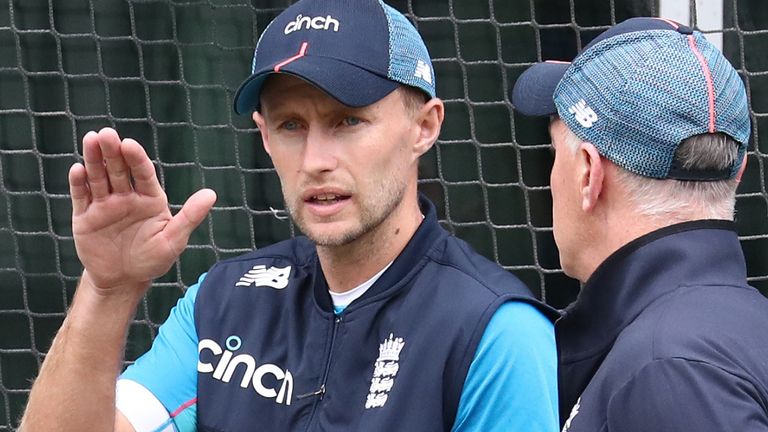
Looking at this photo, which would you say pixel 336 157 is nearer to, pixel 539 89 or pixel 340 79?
pixel 340 79

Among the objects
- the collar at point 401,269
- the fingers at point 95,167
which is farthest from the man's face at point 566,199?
the fingers at point 95,167

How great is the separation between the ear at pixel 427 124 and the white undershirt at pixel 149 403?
0.24 metres

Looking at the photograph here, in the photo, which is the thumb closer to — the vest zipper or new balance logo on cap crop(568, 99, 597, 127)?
the vest zipper

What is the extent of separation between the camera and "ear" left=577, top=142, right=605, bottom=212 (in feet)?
5.47

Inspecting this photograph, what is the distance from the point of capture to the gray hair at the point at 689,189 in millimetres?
1616

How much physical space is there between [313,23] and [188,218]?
45cm

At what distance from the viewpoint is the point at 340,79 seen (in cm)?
207

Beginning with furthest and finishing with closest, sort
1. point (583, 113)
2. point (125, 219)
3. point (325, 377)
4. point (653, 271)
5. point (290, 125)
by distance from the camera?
1. point (290, 125)
2. point (325, 377)
3. point (125, 219)
4. point (583, 113)
5. point (653, 271)

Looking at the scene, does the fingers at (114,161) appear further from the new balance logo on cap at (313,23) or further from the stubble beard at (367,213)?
the new balance logo on cap at (313,23)

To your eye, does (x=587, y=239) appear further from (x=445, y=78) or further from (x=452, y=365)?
(x=445, y=78)

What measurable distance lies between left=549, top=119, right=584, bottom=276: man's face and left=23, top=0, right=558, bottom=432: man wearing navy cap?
0.22 metres

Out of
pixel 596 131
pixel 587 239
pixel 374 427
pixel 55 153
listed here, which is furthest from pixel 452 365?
pixel 55 153

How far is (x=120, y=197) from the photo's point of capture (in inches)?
75.5

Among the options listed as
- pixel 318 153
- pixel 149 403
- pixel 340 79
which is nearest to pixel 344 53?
pixel 340 79
